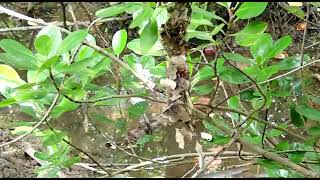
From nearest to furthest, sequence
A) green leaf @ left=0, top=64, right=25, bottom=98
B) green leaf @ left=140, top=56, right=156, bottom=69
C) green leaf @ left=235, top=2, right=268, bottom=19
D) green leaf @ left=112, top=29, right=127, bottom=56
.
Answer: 1. green leaf @ left=235, top=2, right=268, bottom=19
2. green leaf @ left=0, top=64, right=25, bottom=98
3. green leaf @ left=112, top=29, right=127, bottom=56
4. green leaf @ left=140, top=56, right=156, bottom=69

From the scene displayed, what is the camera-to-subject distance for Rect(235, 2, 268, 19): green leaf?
0.71m

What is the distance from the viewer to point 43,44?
2.42 ft

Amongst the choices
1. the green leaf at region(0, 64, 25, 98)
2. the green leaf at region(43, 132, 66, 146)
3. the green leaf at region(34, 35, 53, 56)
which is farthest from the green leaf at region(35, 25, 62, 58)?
the green leaf at region(43, 132, 66, 146)

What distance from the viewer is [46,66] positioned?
72 cm

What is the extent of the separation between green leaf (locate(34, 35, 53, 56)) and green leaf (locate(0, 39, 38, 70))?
2 cm

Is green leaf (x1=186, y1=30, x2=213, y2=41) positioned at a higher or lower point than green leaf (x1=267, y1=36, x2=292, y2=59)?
higher

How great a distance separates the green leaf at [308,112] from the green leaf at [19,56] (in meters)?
0.59

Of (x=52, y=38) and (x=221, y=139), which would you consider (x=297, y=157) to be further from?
(x=52, y=38)

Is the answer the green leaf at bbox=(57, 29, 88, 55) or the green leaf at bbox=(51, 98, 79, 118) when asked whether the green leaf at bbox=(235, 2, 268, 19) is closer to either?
the green leaf at bbox=(57, 29, 88, 55)

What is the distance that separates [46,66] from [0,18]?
129 inches

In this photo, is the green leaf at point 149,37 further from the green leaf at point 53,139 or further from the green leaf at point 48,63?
the green leaf at point 53,139

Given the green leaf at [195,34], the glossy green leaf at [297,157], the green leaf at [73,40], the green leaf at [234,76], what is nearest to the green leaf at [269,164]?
the glossy green leaf at [297,157]

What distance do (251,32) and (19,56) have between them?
39 cm

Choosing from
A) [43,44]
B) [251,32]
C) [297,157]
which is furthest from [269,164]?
[43,44]
